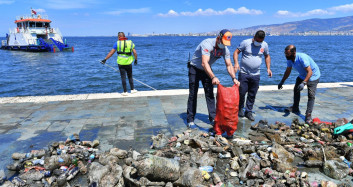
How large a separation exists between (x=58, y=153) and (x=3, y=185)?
0.78 meters

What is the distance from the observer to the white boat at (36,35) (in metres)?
38.9

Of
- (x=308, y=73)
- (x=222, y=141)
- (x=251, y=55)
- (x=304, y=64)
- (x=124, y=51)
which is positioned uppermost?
(x=124, y=51)

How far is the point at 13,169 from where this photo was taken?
10.2 feet

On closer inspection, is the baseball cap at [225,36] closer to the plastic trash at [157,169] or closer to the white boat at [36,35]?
the plastic trash at [157,169]

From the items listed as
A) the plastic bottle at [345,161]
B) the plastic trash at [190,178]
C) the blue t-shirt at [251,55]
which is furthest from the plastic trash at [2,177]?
the plastic bottle at [345,161]

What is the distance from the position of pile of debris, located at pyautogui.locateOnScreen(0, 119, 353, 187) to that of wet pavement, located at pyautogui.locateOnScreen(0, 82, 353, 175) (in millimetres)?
364

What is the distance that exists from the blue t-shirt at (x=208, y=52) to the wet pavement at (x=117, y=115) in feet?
4.05

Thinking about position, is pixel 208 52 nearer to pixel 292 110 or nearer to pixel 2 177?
pixel 292 110

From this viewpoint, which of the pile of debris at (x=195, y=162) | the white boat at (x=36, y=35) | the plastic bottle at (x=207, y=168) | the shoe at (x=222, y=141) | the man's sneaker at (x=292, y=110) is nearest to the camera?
the pile of debris at (x=195, y=162)

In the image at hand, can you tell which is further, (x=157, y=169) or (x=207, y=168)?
(x=207, y=168)

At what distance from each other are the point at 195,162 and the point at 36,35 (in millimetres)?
45778

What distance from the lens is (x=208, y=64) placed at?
3992 mm

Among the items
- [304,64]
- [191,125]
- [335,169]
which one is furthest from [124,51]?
[335,169]

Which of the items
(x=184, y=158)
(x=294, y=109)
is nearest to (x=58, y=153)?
(x=184, y=158)
